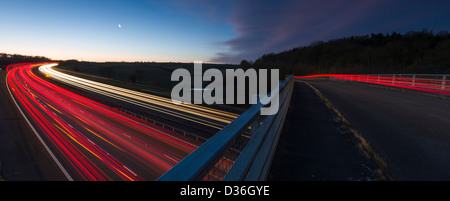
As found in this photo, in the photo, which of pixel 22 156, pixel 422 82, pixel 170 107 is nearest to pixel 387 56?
pixel 422 82

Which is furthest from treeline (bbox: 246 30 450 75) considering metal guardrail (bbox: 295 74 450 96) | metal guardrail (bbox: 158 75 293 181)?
metal guardrail (bbox: 158 75 293 181)

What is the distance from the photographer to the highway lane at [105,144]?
581 inches

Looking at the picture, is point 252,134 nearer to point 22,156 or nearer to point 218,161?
point 218,161

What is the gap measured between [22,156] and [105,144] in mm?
8661

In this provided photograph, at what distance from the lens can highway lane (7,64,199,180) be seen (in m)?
14.8

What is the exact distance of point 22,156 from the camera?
19688mm

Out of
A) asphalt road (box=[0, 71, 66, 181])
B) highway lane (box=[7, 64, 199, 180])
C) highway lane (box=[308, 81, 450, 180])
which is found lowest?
asphalt road (box=[0, 71, 66, 181])

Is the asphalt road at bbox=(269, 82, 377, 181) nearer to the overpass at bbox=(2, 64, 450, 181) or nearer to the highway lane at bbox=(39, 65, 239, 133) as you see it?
the overpass at bbox=(2, 64, 450, 181)

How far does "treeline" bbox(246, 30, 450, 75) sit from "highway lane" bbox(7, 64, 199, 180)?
37.2m

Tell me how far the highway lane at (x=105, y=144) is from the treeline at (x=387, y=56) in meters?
37.2

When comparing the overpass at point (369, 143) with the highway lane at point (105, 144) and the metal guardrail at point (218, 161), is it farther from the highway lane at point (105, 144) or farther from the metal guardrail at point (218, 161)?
the highway lane at point (105, 144)

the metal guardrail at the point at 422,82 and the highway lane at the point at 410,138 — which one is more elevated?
the metal guardrail at the point at 422,82

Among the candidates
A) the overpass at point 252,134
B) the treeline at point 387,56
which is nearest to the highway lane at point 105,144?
the overpass at point 252,134

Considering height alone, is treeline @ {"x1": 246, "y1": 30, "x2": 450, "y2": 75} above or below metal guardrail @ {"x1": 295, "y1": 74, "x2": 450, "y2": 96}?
above
